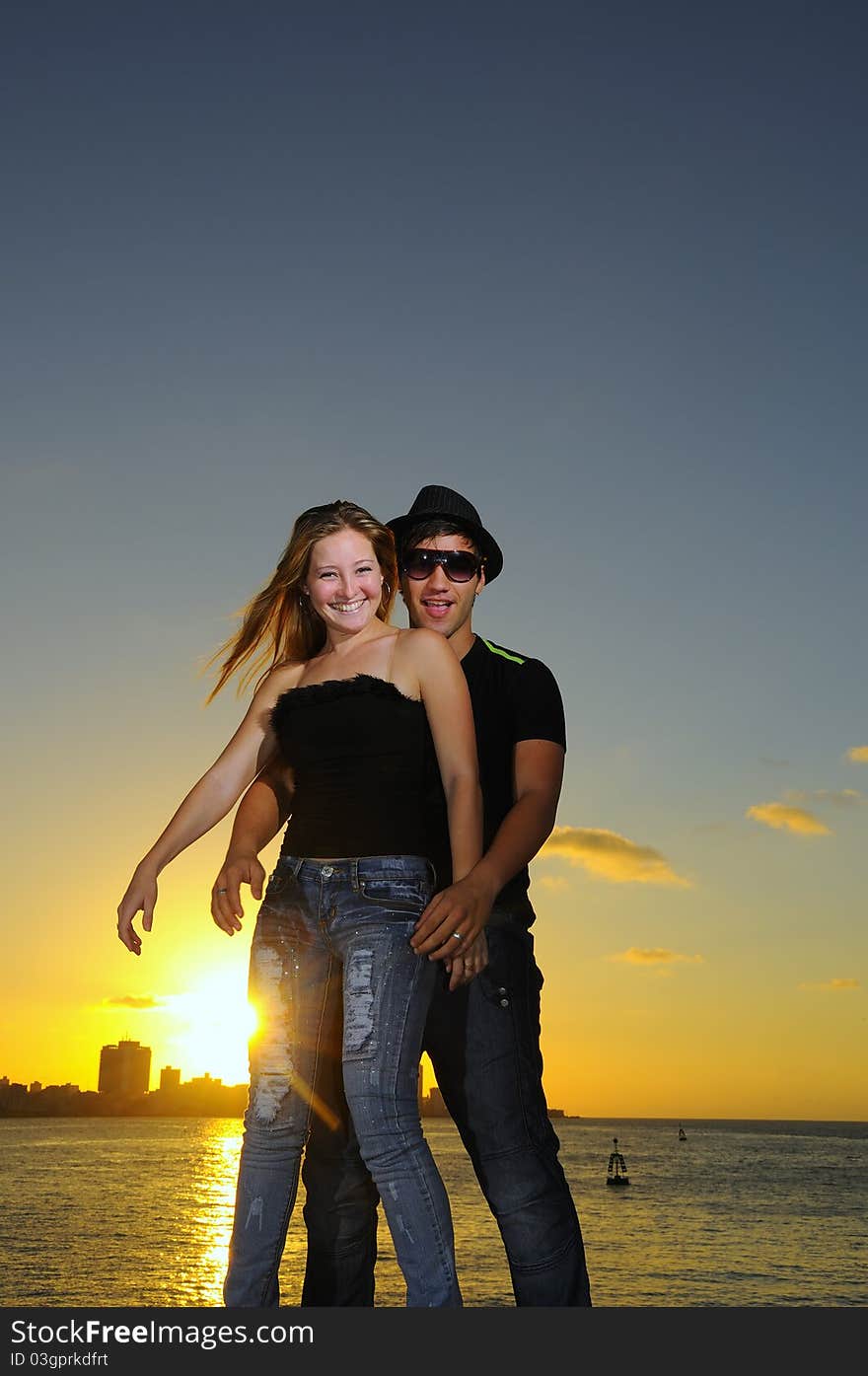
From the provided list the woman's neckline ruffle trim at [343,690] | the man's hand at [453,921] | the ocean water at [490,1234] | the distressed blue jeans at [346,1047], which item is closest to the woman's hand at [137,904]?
the distressed blue jeans at [346,1047]

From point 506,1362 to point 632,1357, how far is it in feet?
1.02

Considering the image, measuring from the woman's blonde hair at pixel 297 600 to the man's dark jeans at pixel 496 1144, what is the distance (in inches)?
41.4

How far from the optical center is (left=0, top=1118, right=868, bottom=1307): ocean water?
51.9 meters

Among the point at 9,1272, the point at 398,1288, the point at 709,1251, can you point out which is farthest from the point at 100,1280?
the point at 709,1251

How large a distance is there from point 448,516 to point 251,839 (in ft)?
4.21

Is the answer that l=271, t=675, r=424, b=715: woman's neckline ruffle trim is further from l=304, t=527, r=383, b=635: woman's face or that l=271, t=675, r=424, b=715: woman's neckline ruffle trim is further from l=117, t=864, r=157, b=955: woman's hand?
l=117, t=864, r=157, b=955: woman's hand

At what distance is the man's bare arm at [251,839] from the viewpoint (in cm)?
368

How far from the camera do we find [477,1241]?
2601 inches

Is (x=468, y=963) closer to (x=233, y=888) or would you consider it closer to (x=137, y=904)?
(x=233, y=888)

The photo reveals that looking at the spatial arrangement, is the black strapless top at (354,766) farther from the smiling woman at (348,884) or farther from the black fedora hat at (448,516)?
the black fedora hat at (448,516)

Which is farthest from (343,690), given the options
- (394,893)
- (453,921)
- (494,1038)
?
(494,1038)

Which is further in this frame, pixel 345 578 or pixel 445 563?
pixel 445 563

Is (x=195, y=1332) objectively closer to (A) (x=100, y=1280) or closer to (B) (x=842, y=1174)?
(A) (x=100, y=1280)

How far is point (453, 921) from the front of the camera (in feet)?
10.5
